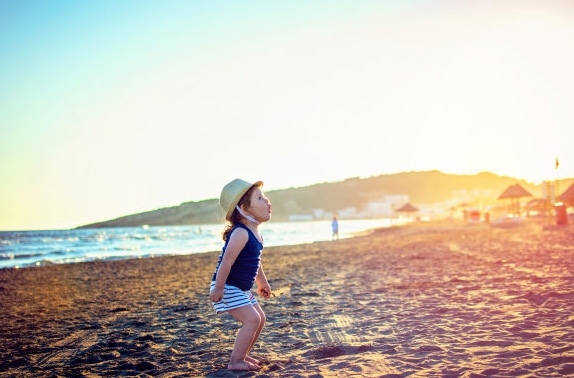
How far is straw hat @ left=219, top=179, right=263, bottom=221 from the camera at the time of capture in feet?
10.3

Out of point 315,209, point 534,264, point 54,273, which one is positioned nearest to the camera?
point 534,264

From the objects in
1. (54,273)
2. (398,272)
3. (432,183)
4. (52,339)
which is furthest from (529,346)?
(432,183)

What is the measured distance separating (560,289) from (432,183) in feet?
533

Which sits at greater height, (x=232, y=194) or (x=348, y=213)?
(x=232, y=194)

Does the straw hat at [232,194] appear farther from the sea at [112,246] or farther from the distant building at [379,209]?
the distant building at [379,209]

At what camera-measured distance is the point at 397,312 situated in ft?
16.3

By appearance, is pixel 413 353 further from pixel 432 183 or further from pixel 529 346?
pixel 432 183

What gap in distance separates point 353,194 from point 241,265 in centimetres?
15081

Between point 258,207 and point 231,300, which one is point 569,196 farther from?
point 231,300

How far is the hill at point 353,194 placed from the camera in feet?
424

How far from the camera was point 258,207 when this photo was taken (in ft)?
10.5

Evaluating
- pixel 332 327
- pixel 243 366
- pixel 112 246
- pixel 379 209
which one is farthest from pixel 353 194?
pixel 243 366

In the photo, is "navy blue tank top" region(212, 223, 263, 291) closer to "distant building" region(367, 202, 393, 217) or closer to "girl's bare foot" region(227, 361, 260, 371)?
"girl's bare foot" region(227, 361, 260, 371)

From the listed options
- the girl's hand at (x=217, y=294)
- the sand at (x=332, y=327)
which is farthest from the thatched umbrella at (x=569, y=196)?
the girl's hand at (x=217, y=294)
